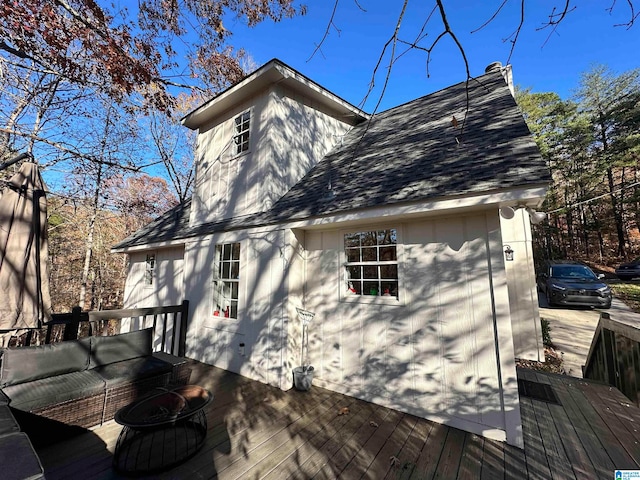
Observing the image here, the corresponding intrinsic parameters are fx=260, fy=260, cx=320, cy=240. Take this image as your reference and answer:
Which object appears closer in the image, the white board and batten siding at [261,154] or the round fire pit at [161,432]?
the round fire pit at [161,432]

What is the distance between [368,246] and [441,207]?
1321mm

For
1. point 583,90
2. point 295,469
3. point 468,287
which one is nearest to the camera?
point 295,469

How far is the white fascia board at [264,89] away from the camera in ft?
17.5

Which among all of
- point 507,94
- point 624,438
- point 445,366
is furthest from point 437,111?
point 624,438

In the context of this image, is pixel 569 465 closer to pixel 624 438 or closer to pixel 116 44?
pixel 624 438

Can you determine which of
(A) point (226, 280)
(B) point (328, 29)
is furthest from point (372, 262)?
(A) point (226, 280)

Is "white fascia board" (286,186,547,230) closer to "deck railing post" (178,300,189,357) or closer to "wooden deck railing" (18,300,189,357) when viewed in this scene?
"wooden deck railing" (18,300,189,357)

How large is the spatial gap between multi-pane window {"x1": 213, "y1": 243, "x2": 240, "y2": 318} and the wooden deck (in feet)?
6.51

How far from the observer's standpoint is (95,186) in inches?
435

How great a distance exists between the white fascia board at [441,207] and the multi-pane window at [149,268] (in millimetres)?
6221

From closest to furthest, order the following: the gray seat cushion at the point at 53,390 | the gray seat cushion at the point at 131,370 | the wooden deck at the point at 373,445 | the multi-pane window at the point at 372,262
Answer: the wooden deck at the point at 373,445, the gray seat cushion at the point at 53,390, the gray seat cushion at the point at 131,370, the multi-pane window at the point at 372,262

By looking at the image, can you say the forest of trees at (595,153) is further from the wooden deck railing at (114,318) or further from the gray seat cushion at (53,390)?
the gray seat cushion at (53,390)

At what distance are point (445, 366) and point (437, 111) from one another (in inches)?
214

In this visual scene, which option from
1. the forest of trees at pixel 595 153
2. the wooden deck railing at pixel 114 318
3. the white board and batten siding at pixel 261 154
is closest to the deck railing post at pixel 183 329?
the wooden deck railing at pixel 114 318
